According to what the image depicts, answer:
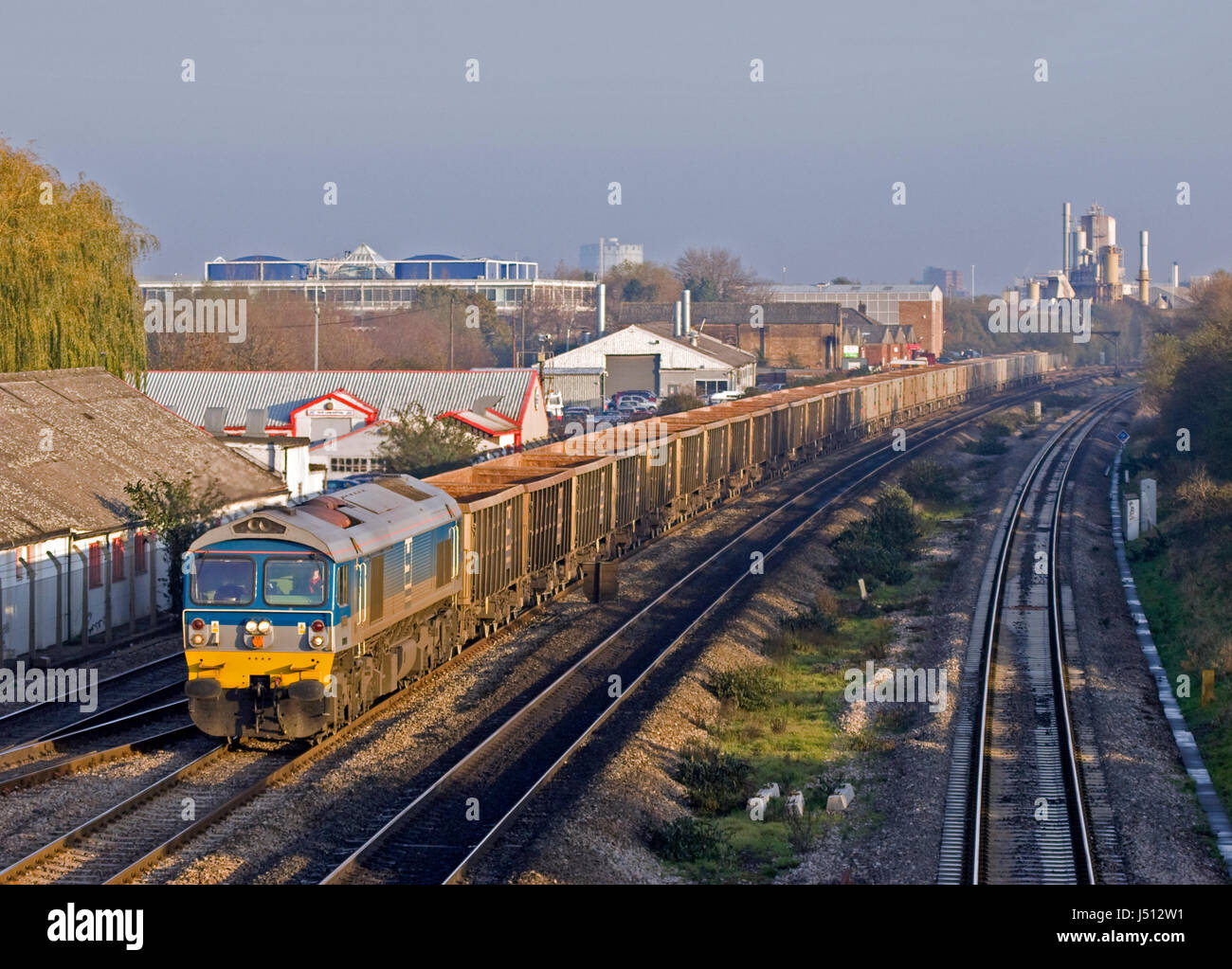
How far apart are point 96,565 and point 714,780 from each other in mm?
13425

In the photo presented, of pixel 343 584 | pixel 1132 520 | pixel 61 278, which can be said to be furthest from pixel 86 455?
pixel 1132 520

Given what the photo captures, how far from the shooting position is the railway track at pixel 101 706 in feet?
55.1

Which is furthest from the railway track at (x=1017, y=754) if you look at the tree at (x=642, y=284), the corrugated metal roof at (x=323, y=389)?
the tree at (x=642, y=284)

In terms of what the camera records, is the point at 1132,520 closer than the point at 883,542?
No

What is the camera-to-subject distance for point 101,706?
18.3 metres

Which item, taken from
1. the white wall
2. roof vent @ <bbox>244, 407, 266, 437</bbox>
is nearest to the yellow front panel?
the white wall

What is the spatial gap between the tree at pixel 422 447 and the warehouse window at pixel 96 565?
17.8 meters

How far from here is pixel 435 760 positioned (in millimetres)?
15461

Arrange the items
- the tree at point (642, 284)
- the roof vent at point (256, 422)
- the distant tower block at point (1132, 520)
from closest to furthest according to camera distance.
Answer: the distant tower block at point (1132, 520) → the roof vent at point (256, 422) → the tree at point (642, 284)

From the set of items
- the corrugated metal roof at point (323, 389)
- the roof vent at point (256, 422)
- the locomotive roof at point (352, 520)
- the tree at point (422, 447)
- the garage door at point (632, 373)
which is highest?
the garage door at point (632, 373)

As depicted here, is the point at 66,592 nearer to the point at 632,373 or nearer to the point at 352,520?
the point at 352,520

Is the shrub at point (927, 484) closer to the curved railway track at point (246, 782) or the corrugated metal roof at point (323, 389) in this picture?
the corrugated metal roof at point (323, 389)

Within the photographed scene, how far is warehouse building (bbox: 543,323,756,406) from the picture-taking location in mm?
83562
